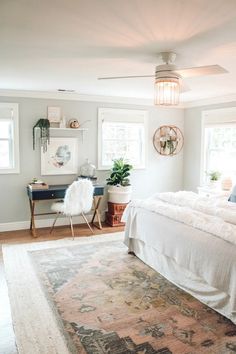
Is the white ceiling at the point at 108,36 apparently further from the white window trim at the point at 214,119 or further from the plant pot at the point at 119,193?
the plant pot at the point at 119,193

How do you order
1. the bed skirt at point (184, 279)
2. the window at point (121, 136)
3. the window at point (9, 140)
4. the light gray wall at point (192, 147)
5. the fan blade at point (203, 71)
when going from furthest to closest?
1. the light gray wall at point (192, 147)
2. the window at point (121, 136)
3. the window at point (9, 140)
4. the bed skirt at point (184, 279)
5. the fan blade at point (203, 71)

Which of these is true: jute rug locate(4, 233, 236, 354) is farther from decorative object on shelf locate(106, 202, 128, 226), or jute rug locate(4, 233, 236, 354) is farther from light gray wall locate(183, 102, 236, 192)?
light gray wall locate(183, 102, 236, 192)

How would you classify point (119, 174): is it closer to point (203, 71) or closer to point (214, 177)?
point (214, 177)

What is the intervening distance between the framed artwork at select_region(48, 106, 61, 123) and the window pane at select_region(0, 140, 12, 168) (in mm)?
815

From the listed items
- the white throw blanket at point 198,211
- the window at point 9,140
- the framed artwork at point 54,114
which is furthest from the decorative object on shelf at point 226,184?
the window at point 9,140

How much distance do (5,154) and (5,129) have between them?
403 millimetres

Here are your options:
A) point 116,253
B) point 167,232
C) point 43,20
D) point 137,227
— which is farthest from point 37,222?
point 43,20

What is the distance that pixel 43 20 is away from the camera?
82.8 inches

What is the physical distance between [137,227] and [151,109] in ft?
9.85

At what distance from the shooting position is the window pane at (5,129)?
16.8 ft

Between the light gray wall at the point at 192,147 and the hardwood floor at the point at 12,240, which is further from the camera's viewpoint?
the light gray wall at the point at 192,147

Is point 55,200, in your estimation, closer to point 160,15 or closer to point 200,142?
point 200,142

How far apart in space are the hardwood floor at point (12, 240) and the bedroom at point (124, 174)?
2cm

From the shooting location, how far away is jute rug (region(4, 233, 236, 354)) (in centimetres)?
232
